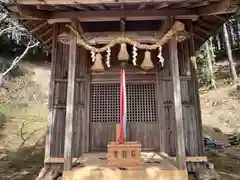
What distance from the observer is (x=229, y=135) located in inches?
605

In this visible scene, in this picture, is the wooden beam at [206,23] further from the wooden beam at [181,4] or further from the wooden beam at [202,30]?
the wooden beam at [181,4]

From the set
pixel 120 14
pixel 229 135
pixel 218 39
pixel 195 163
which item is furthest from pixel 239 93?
pixel 120 14

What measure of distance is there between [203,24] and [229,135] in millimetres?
10647

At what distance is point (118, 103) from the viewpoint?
23.3 ft

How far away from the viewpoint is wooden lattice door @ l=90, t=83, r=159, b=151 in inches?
269

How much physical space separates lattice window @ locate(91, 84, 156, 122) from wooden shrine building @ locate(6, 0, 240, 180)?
0.03m

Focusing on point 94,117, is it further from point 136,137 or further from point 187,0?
point 187,0

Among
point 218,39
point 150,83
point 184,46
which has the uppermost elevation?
point 218,39

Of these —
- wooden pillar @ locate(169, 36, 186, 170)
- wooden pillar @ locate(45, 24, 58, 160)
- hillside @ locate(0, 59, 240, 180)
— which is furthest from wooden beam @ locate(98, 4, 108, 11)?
hillside @ locate(0, 59, 240, 180)

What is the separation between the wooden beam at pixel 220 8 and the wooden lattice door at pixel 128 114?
8.14ft

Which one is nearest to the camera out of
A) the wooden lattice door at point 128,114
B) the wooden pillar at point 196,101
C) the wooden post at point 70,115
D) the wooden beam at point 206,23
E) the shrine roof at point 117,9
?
the wooden post at point 70,115

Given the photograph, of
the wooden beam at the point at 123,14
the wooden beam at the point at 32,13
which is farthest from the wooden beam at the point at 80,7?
the wooden beam at the point at 32,13

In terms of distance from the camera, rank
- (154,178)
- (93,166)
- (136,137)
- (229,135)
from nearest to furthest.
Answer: (154,178) → (93,166) → (136,137) → (229,135)

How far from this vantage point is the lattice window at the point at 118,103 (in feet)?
23.0
